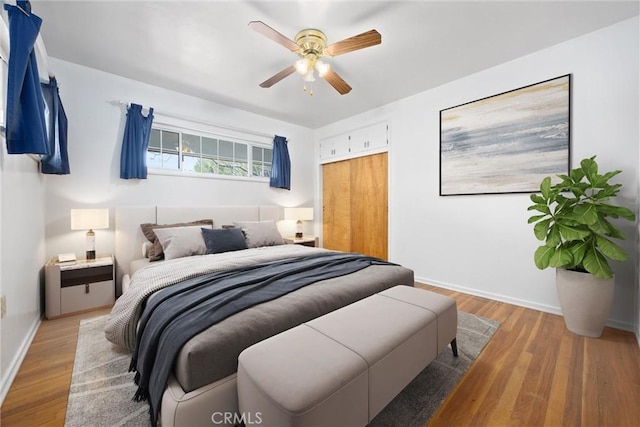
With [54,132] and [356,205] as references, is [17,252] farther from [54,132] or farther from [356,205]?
[356,205]

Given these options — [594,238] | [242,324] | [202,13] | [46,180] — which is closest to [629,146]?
[594,238]

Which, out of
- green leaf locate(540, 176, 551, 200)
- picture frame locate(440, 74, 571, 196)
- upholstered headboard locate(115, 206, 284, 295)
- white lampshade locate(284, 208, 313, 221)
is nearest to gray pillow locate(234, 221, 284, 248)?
upholstered headboard locate(115, 206, 284, 295)

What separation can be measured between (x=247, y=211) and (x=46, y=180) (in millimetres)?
2265

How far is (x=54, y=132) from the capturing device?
8.00ft

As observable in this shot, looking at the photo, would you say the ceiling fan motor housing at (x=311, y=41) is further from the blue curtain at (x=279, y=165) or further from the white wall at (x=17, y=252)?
the blue curtain at (x=279, y=165)

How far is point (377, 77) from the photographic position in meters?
3.24

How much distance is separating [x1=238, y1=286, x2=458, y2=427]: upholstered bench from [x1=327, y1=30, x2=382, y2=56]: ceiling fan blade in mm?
1980

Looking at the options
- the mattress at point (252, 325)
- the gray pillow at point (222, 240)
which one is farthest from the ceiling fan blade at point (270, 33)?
the gray pillow at point (222, 240)

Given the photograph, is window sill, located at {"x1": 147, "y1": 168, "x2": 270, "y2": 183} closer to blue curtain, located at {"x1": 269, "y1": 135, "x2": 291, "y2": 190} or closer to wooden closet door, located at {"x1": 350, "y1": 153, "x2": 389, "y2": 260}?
blue curtain, located at {"x1": 269, "y1": 135, "x2": 291, "y2": 190}

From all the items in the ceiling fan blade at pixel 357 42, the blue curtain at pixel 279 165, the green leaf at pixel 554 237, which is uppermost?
the ceiling fan blade at pixel 357 42

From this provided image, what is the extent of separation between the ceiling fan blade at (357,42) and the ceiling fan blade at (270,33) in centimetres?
33

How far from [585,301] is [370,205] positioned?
2.80 meters

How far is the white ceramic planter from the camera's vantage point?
211 centimetres

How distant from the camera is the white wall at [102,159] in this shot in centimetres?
291
